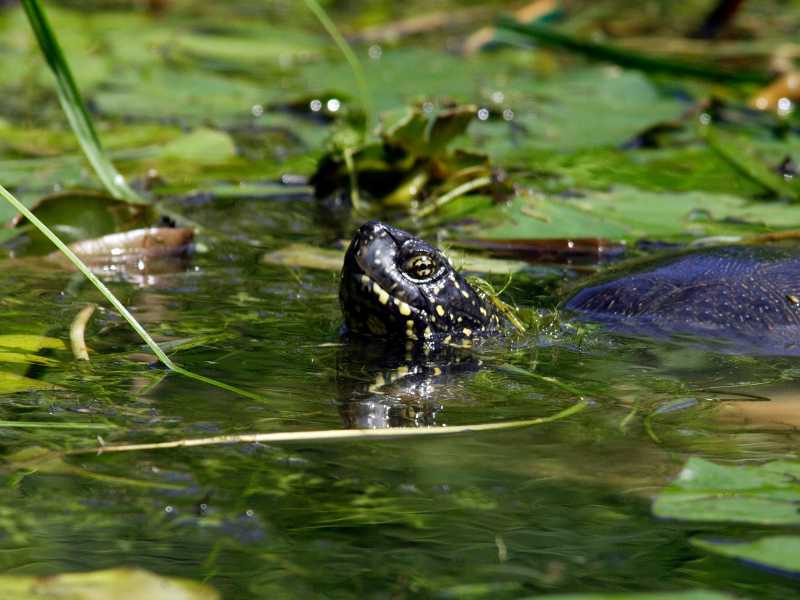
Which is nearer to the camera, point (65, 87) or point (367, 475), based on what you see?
point (367, 475)

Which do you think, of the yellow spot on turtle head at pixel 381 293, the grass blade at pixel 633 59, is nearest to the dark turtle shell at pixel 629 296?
the yellow spot on turtle head at pixel 381 293

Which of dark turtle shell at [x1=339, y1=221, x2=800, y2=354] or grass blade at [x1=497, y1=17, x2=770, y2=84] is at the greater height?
grass blade at [x1=497, y1=17, x2=770, y2=84]

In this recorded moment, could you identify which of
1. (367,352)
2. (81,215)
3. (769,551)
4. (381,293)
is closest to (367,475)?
(769,551)

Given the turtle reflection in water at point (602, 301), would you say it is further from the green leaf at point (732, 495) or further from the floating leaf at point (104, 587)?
the floating leaf at point (104, 587)

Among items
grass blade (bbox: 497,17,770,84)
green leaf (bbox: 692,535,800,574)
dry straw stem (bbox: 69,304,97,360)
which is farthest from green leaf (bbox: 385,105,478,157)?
green leaf (bbox: 692,535,800,574)

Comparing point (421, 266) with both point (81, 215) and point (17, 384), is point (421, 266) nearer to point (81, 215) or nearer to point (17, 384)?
point (17, 384)

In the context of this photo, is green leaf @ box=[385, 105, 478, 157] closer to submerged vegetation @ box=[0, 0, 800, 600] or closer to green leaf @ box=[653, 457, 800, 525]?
submerged vegetation @ box=[0, 0, 800, 600]

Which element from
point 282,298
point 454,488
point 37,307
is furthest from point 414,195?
point 454,488

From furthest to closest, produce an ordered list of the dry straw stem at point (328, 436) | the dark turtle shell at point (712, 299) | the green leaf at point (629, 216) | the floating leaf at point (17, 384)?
the green leaf at point (629, 216) < the dark turtle shell at point (712, 299) < the floating leaf at point (17, 384) < the dry straw stem at point (328, 436)
